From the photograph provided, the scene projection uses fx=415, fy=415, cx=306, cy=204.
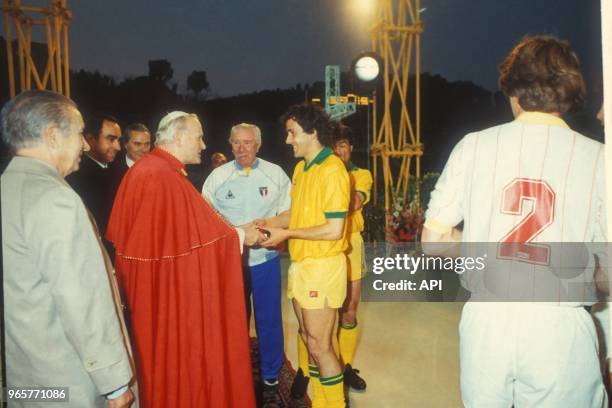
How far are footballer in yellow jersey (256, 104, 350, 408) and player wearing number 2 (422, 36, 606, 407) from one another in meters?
0.90

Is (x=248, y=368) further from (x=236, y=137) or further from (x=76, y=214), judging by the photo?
(x=236, y=137)

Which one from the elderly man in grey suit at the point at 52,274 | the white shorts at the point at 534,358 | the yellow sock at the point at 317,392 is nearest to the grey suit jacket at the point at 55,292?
the elderly man in grey suit at the point at 52,274

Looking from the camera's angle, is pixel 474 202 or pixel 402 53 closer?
pixel 474 202

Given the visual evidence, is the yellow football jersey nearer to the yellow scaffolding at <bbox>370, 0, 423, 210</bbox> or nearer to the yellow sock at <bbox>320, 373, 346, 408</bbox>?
the yellow sock at <bbox>320, 373, 346, 408</bbox>

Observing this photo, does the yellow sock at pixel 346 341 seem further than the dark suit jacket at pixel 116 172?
Yes

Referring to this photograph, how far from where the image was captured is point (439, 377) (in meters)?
2.95

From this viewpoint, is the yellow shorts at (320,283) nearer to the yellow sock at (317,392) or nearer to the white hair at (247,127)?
the yellow sock at (317,392)

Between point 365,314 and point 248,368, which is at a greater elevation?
point 248,368

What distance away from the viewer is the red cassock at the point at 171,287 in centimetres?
192

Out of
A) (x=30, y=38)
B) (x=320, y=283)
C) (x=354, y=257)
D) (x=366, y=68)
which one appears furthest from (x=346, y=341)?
(x=366, y=68)

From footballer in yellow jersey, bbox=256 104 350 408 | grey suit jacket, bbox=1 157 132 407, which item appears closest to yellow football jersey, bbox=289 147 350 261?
footballer in yellow jersey, bbox=256 104 350 408

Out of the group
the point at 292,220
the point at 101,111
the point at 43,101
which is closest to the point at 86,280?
the point at 43,101

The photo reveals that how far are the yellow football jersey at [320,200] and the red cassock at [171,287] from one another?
0.48m

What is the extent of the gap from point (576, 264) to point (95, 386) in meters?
1.56
